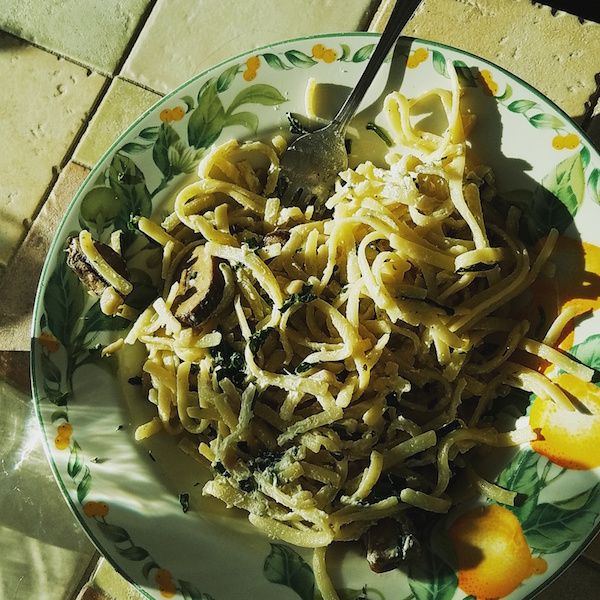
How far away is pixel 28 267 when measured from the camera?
2.09m

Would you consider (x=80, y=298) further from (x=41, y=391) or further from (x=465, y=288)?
(x=465, y=288)

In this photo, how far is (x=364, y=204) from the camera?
1.53 meters

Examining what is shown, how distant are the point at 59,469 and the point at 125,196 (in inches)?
23.8

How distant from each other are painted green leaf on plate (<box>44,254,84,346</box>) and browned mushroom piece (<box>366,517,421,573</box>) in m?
0.76

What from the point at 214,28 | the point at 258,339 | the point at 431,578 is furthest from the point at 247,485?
the point at 214,28

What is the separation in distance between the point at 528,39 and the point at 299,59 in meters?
0.65

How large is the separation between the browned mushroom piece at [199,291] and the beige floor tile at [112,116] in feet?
2.21

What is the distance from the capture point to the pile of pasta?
1.47 metres

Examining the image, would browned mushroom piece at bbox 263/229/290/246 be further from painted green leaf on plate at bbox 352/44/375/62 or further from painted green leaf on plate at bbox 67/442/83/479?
painted green leaf on plate at bbox 67/442/83/479

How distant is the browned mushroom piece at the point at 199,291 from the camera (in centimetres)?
154

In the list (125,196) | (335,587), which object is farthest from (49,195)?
(335,587)

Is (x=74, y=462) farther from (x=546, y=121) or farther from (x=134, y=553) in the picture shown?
(x=546, y=121)

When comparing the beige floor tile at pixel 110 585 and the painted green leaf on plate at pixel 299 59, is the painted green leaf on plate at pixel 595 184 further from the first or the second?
the beige floor tile at pixel 110 585

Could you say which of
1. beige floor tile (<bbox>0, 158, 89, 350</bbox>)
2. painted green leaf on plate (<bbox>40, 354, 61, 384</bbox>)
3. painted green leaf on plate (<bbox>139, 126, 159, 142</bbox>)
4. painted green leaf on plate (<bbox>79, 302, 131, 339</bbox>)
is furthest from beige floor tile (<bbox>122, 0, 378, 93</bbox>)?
painted green leaf on plate (<bbox>40, 354, 61, 384</bbox>)
